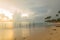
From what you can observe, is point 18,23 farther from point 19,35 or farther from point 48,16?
point 48,16

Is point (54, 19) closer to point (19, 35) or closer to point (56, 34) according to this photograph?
point (56, 34)

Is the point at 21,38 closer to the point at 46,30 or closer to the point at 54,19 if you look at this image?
the point at 46,30

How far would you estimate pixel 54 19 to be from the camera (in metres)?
1.15

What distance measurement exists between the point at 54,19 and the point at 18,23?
37 cm

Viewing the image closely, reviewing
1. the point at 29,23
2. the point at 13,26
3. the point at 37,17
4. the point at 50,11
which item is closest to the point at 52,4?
the point at 50,11

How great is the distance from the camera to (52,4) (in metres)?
1.16

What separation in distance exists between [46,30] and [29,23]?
0.19 metres

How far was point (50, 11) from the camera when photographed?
45.5 inches

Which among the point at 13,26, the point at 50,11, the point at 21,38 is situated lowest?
the point at 21,38

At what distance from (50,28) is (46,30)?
0.15 ft

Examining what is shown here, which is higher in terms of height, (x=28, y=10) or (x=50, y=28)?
(x=28, y=10)

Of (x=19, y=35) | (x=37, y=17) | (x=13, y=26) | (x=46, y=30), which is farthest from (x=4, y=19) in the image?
(x=46, y=30)

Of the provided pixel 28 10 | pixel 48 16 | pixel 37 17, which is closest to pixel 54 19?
pixel 48 16

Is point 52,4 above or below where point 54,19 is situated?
above
